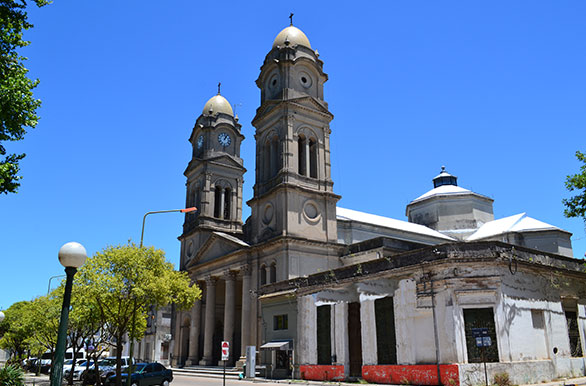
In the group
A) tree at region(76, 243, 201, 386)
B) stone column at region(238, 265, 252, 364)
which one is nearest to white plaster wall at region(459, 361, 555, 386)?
tree at region(76, 243, 201, 386)

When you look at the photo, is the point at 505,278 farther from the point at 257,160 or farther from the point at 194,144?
the point at 194,144

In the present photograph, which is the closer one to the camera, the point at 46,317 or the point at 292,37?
the point at 46,317

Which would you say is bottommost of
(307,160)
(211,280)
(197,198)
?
(211,280)

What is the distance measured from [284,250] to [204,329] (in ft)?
54.3

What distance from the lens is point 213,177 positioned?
2115 inches

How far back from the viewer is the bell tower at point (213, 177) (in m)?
52.8

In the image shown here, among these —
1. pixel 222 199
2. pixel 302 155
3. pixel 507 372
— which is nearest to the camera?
pixel 507 372

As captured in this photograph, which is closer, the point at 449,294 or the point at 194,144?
the point at 449,294

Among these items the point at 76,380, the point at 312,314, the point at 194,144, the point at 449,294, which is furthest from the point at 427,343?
the point at 194,144

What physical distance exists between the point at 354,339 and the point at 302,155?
66.4 feet

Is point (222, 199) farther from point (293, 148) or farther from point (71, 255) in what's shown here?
point (71, 255)

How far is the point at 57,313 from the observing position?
32719 millimetres

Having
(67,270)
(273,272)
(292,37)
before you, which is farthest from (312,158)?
(67,270)

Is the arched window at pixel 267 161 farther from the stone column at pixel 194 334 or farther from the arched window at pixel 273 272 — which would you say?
the stone column at pixel 194 334
